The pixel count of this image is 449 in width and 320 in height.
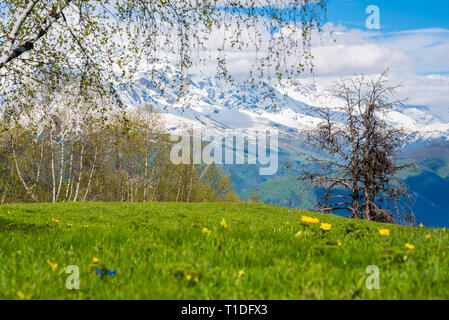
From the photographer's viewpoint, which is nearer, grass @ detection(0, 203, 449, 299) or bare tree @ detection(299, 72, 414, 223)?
grass @ detection(0, 203, 449, 299)

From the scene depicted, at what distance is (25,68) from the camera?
11.2 meters

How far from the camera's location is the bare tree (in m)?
29.9

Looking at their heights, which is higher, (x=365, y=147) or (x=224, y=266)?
(x=365, y=147)

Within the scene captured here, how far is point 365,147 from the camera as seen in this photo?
1198 inches

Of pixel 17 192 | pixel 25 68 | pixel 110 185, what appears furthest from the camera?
pixel 17 192

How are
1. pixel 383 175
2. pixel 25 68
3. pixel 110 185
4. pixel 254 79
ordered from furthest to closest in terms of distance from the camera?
pixel 110 185, pixel 383 175, pixel 25 68, pixel 254 79

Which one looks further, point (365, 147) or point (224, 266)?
point (365, 147)

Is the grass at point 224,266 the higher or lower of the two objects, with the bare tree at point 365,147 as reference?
lower

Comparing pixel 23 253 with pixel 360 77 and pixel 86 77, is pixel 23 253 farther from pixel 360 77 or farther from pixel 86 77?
pixel 360 77

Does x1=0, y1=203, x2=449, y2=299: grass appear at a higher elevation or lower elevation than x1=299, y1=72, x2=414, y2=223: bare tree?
lower

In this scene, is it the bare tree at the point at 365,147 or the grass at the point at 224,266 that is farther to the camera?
the bare tree at the point at 365,147

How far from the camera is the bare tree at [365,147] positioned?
98.2 ft
